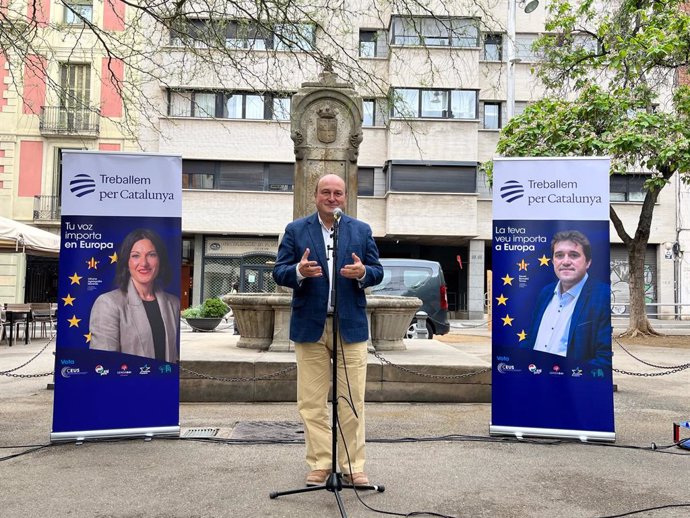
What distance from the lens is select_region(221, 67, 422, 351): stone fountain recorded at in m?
8.70

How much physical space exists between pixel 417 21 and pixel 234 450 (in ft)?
18.2

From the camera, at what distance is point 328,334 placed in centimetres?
422

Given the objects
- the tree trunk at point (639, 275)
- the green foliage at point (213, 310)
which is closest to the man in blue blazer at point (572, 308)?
the green foliage at point (213, 310)

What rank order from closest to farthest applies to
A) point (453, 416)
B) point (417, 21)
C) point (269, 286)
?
point (453, 416), point (417, 21), point (269, 286)

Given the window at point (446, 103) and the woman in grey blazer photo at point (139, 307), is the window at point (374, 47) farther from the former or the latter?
the woman in grey blazer photo at point (139, 307)

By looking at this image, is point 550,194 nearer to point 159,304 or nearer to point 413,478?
point 413,478

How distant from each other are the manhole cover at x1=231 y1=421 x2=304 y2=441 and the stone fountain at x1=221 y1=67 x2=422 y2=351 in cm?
258

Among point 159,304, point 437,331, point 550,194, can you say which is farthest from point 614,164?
point 159,304

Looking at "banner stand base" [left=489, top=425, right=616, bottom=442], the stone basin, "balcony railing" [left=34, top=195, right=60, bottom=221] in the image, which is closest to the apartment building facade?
"balcony railing" [left=34, top=195, right=60, bottom=221]

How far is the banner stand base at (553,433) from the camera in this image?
215 inches

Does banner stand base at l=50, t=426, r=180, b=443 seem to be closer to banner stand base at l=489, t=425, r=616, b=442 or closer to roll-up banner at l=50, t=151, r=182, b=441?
roll-up banner at l=50, t=151, r=182, b=441

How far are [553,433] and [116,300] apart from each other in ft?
12.8

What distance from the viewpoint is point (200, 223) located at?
93.8 feet

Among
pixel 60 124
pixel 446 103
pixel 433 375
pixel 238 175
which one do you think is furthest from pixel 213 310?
pixel 60 124
